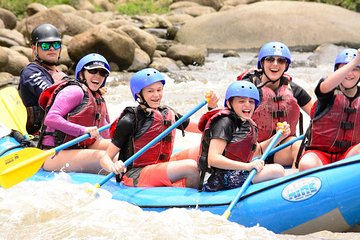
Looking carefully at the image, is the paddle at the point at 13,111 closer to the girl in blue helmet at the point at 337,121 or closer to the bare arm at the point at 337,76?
the girl in blue helmet at the point at 337,121

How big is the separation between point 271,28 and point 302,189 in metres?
15.5

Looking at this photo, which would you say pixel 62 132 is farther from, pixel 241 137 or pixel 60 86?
pixel 241 137

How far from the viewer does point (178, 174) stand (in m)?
4.89

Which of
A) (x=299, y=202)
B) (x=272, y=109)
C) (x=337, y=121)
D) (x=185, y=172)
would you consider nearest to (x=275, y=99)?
(x=272, y=109)

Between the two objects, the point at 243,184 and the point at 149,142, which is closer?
the point at 243,184

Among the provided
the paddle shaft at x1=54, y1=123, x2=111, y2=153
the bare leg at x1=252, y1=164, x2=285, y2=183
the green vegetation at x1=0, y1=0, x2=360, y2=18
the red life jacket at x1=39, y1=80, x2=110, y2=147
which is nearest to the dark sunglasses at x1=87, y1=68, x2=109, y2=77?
the red life jacket at x1=39, y1=80, x2=110, y2=147

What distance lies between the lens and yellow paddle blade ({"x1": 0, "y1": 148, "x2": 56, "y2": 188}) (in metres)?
5.24

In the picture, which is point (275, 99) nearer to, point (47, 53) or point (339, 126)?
point (339, 126)

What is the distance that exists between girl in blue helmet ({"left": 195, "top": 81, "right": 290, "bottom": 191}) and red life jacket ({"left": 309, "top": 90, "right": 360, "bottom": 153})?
18.4 inches

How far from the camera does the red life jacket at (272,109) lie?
5516 mm

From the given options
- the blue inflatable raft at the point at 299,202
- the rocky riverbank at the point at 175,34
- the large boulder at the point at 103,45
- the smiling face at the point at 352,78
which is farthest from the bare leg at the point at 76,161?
the large boulder at the point at 103,45

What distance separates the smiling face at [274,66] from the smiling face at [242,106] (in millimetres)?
881

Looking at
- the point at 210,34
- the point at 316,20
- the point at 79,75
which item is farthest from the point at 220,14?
the point at 79,75

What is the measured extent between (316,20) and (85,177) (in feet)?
51.0
